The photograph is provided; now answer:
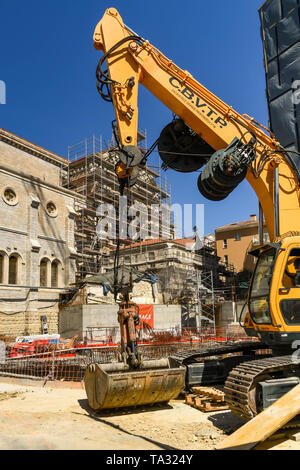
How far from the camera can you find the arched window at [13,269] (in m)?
29.0

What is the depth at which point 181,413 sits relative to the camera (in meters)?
8.15

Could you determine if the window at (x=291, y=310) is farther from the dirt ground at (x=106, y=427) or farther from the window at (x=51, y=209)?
the window at (x=51, y=209)

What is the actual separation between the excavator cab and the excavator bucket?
2.04 metres

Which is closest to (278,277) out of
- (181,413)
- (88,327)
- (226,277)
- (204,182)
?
(204,182)

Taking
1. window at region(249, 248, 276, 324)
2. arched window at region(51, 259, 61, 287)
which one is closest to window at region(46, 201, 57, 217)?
arched window at region(51, 259, 61, 287)

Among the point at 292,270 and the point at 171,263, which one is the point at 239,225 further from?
the point at 292,270

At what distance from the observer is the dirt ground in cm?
591

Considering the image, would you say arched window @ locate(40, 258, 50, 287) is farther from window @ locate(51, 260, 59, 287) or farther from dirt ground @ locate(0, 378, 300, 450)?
dirt ground @ locate(0, 378, 300, 450)

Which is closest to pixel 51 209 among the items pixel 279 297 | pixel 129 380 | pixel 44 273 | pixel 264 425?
pixel 44 273

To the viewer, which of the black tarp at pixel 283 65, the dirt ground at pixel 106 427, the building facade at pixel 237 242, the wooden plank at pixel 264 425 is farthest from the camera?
the building facade at pixel 237 242

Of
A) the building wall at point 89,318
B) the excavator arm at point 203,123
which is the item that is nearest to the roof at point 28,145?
the building wall at point 89,318

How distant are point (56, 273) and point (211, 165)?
2621cm

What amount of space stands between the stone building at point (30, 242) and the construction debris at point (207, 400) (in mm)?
21177

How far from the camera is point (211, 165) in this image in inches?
339
